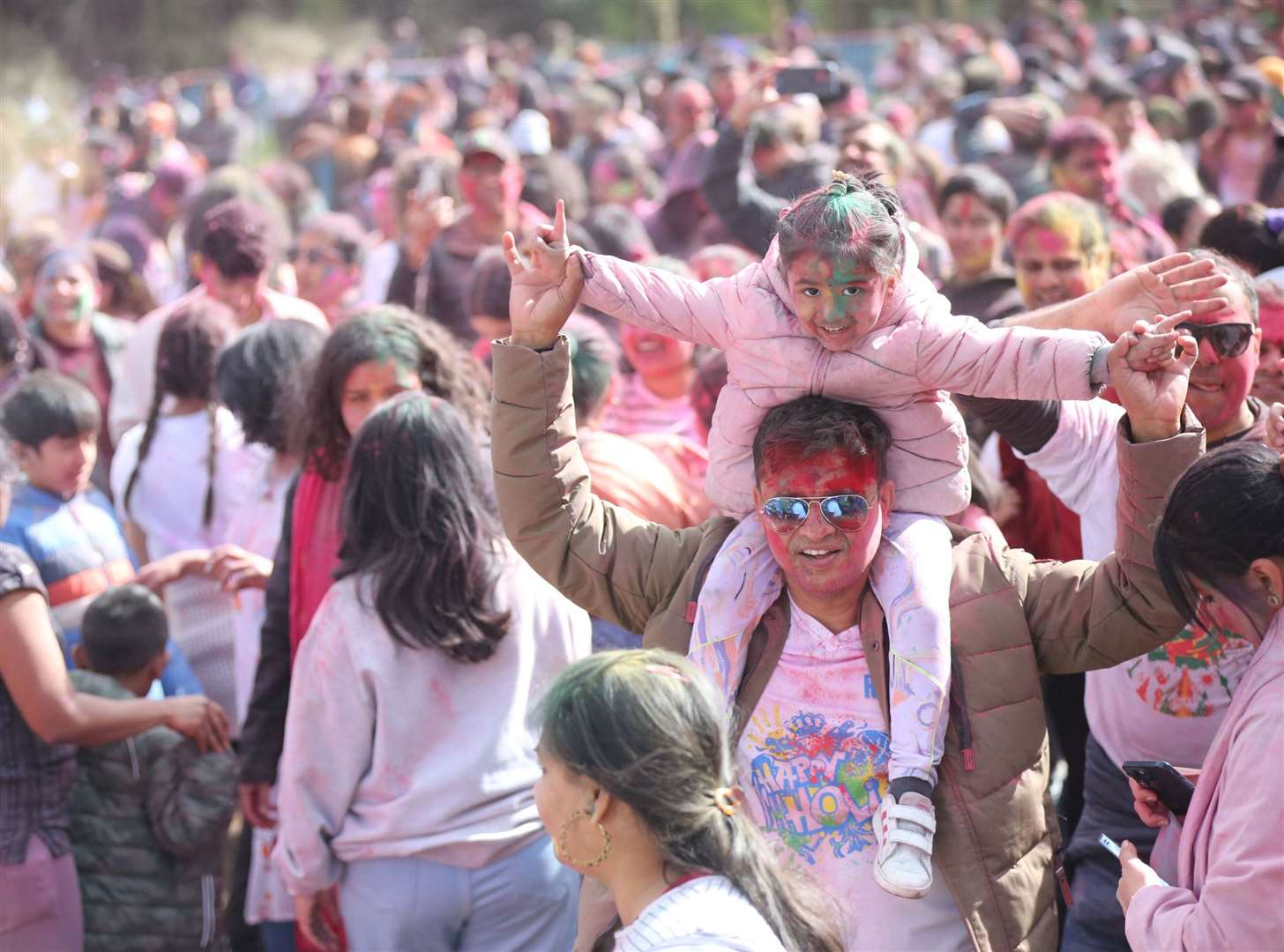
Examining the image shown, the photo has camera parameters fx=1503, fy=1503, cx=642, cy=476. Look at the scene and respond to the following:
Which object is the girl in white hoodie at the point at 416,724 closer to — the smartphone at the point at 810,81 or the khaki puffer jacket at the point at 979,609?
the khaki puffer jacket at the point at 979,609

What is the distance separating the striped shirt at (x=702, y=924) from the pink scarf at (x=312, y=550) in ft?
6.52

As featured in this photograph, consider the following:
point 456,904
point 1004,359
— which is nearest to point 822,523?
point 1004,359

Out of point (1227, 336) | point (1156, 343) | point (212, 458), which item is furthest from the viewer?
point (212, 458)

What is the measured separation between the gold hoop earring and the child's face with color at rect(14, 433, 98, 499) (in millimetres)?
2978

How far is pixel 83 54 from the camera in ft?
99.8

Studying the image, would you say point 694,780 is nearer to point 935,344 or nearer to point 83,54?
point 935,344

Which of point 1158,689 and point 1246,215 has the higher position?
point 1246,215

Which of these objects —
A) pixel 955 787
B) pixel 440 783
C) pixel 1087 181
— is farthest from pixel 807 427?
pixel 1087 181

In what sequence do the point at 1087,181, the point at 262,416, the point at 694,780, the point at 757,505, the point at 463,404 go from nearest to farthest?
the point at 694,780
the point at 757,505
the point at 463,404
the point at 262,416
the point at 1087,181

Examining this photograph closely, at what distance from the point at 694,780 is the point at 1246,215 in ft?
9.76

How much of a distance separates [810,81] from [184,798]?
3666mm

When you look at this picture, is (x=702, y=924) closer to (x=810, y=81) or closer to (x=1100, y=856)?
(x=1100, y=856)

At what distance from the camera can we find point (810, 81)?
6.01 metres

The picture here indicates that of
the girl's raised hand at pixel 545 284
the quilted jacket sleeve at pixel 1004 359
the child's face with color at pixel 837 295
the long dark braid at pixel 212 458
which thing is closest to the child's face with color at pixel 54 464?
the long dark braid at pixel 212 458
